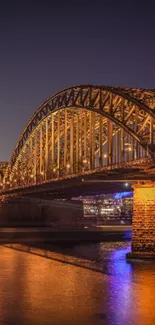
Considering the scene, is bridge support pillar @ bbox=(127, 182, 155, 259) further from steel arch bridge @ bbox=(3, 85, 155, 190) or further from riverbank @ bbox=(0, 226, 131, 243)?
riverbank @ bbox=(0, 226, 131, 243)

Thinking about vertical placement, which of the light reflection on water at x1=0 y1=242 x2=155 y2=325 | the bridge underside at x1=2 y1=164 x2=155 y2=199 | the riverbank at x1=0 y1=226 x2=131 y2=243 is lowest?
the light reflection on water at x1=0 y1=242 x2=155 y2=325

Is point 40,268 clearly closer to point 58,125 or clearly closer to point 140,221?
point 140,221

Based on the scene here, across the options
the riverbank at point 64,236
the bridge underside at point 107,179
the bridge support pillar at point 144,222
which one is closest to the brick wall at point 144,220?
the bridge support pillar at point 144,222

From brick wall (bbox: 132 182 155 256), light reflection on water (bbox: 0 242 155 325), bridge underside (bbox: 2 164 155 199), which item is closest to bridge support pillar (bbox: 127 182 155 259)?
brick wall (bbox: 132 182 155 256)

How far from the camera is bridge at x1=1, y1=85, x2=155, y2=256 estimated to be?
57531 mm

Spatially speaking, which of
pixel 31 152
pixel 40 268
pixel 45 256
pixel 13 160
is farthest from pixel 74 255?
pixel 13 160

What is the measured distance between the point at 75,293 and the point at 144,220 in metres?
22.2

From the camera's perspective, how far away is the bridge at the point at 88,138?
57.5 meters

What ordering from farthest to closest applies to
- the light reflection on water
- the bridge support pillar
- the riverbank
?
the riverbank, the bridge support pillar, the light reflection on water

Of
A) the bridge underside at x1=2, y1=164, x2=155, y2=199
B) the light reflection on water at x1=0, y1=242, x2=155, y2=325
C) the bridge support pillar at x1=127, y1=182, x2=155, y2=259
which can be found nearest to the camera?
the light reflection on water at x1=0, y1=242, x2=155, y2=325

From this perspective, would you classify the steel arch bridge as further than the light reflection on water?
Yes

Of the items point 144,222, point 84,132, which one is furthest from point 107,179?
point 84,132

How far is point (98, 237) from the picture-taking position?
10019 centimetres

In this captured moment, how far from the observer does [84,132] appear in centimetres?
8125
